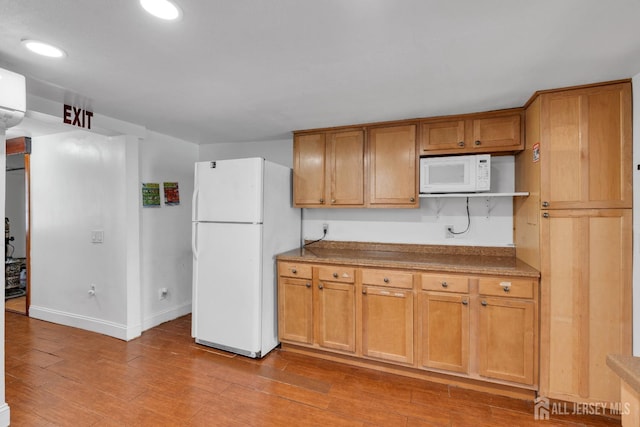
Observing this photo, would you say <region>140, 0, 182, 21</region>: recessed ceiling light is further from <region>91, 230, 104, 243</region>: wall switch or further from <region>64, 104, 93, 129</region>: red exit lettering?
<region>91, 230, 104, 243</region>: wall switch

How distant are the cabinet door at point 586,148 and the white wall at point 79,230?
3.68 m

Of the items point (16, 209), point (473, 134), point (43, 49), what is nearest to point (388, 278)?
point (473, 134)

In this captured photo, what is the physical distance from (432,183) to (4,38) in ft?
9.44

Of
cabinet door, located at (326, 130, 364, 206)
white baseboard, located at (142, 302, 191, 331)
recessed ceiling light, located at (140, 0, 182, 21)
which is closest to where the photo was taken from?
recessed ceiling light, located at (140, 0, 182, 21)

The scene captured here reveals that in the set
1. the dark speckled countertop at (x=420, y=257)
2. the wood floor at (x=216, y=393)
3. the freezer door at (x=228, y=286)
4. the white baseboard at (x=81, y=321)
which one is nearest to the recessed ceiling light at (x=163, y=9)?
the freezer door at (x=228, y=286)

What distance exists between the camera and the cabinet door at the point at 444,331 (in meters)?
2.31

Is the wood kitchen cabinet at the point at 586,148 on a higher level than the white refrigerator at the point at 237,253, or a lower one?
higher

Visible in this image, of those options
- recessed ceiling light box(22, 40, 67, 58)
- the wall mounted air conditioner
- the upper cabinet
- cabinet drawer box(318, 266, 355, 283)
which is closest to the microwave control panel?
the upper cabinet

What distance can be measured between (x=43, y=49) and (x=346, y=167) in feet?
7.41

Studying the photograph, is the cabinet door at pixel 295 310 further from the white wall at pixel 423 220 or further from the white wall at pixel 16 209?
the white wall at pixel 16 209

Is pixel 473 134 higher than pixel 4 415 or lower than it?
higher

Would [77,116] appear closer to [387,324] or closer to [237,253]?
[237,253]

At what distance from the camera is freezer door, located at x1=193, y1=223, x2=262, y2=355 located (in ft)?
8.93

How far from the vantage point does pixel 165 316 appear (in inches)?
141
